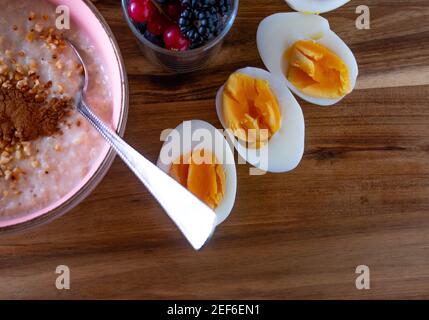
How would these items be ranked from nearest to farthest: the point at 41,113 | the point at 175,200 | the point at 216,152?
the point at 175,200, the point at 41,113, the point at 216,152

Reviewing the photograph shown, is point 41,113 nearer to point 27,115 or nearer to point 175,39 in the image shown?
point 27,115

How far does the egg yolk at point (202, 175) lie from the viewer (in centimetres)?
110

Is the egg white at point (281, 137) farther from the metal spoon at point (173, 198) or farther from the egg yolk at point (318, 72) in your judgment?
the metal spoon at point (173, 198)

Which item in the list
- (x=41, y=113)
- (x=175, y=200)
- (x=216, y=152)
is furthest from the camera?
(x=216, y=152)

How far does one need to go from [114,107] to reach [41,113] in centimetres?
13

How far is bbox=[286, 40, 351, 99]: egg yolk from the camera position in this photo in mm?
1136

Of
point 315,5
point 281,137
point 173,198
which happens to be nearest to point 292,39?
point 315,5

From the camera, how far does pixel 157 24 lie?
3.48 ft

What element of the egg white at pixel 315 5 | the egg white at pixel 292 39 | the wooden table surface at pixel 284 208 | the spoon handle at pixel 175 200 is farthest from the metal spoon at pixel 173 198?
the egg white at pixel 315 5

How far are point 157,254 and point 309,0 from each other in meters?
0.60

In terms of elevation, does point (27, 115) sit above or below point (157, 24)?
below

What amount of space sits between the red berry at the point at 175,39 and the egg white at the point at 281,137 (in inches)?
5.1

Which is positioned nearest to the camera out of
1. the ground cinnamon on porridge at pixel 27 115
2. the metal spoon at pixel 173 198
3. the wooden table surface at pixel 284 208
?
the metal spoon at pixel 173 198

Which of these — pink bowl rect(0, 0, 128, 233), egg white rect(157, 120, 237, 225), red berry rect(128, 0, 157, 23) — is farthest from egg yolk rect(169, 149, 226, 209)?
red berry rect(128, 0, 157, 23)
